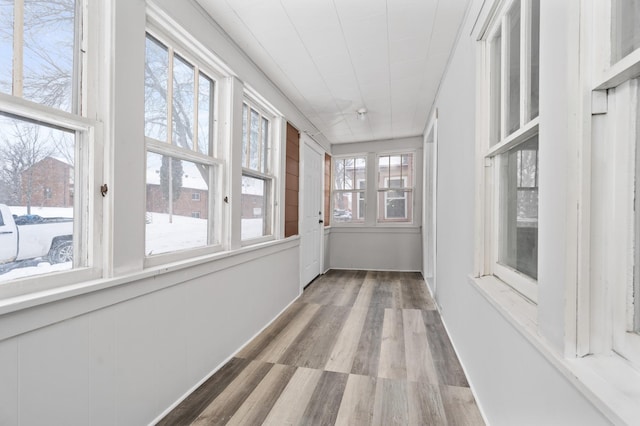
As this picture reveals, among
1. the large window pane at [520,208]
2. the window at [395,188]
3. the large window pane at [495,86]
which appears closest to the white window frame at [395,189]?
the window at [395,188]

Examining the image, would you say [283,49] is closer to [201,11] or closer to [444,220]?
[201,11]

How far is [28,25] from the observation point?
1070mm

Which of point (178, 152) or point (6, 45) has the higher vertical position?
point (6, 45)

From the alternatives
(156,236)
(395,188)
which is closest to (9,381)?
(156,236)

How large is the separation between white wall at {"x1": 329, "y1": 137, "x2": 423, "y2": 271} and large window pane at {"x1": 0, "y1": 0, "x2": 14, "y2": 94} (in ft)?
16.0

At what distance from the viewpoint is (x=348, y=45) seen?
2.31m

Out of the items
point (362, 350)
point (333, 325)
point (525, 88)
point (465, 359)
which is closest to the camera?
point (525, 88)

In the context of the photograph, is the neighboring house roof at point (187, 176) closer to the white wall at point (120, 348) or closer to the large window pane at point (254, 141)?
the white wall at point (120, 348)

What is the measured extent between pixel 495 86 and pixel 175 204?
2.10m

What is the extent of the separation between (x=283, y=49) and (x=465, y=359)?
2.83 metres

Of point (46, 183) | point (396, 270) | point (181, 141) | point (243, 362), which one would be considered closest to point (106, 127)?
point (46, 183)

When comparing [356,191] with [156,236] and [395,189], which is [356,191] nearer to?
[395,189]

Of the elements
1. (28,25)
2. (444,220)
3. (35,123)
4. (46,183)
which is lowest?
(444,220)

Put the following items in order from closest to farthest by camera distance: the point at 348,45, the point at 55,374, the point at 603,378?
the point at 603,378 < the point at 55,374 < the point at 348,45
